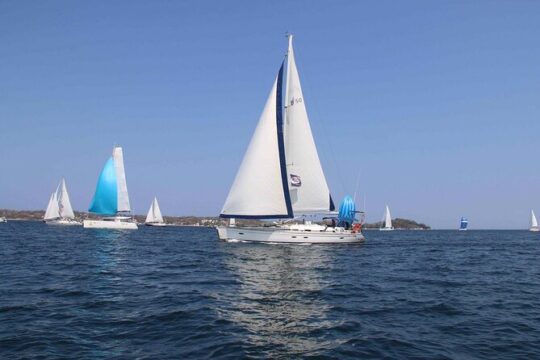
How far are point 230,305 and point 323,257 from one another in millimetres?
16744

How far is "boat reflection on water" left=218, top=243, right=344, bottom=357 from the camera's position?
9.56 m

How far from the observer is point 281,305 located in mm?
13359

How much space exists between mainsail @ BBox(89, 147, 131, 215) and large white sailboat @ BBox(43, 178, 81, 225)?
34243 mm

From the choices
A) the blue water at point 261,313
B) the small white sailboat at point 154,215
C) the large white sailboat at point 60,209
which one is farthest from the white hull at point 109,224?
the blue water at point 261,313

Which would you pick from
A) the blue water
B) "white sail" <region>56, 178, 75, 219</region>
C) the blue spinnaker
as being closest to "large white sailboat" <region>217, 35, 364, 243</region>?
the blue spinnaker

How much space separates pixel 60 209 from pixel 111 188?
4099cm

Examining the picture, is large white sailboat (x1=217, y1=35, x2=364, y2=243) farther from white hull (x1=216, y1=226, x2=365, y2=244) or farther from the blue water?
the blue water

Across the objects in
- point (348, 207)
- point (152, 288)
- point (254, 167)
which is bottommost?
point (152, 288)

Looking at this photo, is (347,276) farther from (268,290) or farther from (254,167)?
(254,167)

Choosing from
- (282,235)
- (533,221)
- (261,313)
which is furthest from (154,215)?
(533,221)

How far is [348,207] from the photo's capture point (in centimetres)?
4847

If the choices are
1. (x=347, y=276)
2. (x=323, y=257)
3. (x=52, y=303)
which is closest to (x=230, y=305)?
(x=52, y=303)

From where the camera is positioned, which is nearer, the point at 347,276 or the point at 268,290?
the point at 268,290

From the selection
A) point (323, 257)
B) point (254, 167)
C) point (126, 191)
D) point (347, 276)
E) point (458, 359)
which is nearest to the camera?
point (458, 359)
